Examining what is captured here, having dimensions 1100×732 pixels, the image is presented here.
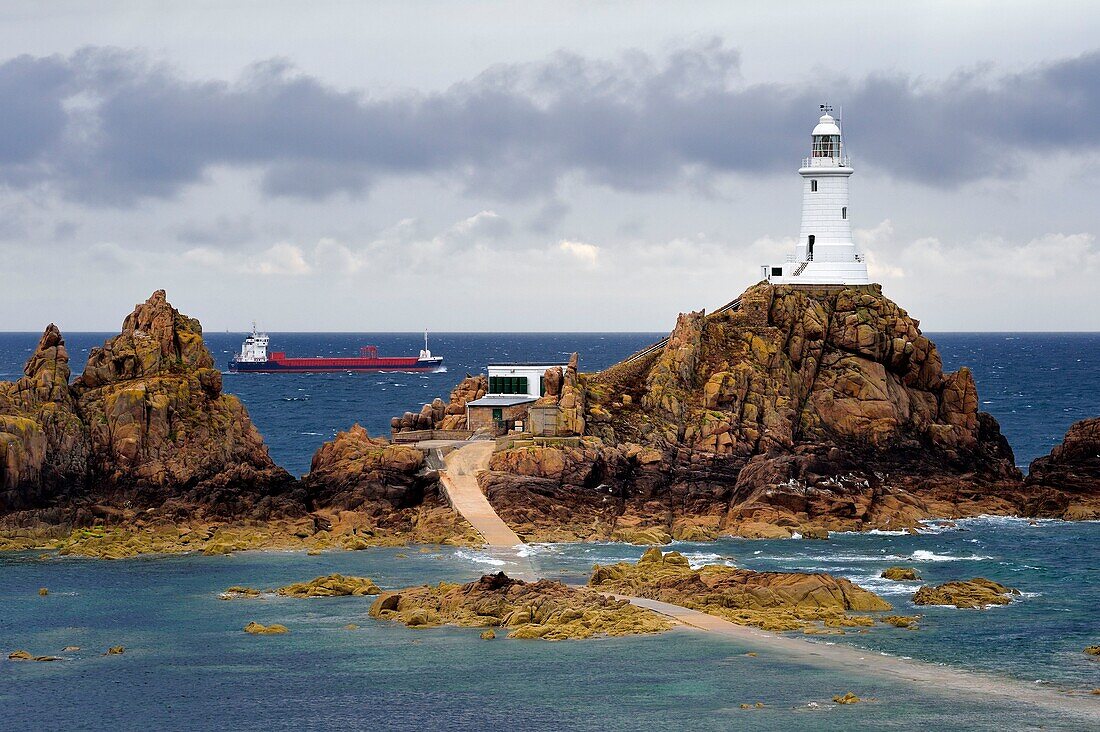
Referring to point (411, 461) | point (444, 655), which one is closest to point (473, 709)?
point (444, 655)

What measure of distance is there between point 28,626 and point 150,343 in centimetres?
3107

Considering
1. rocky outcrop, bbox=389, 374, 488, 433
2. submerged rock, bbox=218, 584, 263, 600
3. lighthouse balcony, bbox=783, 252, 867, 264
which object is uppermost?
lighthouse balcony, bbox=783, 252, 867, 264

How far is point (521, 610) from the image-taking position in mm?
62594

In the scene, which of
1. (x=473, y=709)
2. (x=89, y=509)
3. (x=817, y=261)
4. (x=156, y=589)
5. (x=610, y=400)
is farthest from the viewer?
(x=817, y=261)

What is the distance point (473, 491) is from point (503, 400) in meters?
14.5

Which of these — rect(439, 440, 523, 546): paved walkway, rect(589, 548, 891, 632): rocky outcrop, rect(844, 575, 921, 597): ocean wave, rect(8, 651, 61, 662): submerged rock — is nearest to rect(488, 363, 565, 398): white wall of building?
rect(439, 440, 523, 546): paved walkway

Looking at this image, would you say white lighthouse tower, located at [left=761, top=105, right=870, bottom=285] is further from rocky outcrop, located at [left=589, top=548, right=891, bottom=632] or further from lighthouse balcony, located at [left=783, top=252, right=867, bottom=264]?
rocky outcrop, located at [left=589, top=548, right=891, bottom=632]

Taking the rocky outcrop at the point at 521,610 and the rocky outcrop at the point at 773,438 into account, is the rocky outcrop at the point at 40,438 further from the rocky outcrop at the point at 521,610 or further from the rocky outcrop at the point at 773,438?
the rocky outcrop at the point at 521,610

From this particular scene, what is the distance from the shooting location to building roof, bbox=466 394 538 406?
327ft

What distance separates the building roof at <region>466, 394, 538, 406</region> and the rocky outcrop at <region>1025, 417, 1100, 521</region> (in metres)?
32.1

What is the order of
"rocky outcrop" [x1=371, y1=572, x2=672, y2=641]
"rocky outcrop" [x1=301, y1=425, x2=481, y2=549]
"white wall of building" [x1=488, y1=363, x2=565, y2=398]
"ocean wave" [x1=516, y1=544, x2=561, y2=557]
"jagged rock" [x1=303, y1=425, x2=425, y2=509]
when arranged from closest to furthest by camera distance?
"rocky outcrop" [x1=371, y1=572, x2=672, y2=641]
"ocean wave" [x1=516, y1=544, x2=561, y2=557]
"rocky outcrop" [x1=301, y1=425, x2=481, y2=549]
"jagged rock" [x1=303, y1=425, x2=425, y2=509]
"white wall of building" [x1=488, y1=363, x2=565, y2=398]

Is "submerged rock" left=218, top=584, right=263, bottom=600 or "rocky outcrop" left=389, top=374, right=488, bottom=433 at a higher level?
"rocky outcrop" left=389, top=374, right=488, bottom=433

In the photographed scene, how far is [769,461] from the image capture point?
88312mm

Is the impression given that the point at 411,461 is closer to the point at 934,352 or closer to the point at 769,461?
the point at 769,461
